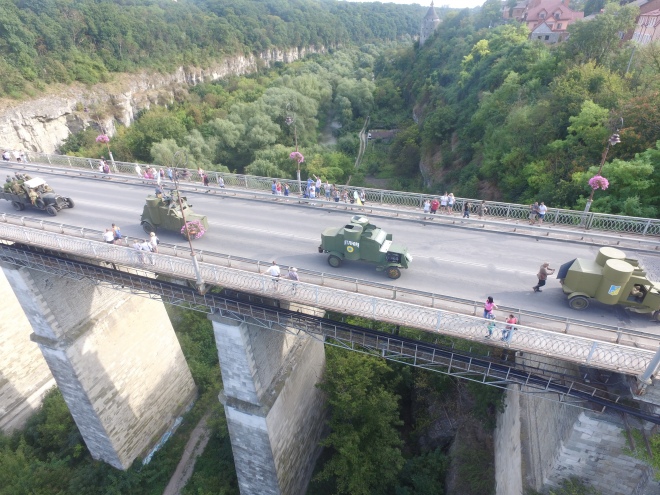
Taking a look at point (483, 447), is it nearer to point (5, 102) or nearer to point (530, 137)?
point (530, 137)

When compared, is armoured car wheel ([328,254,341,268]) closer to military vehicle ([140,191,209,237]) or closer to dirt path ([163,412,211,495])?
military vehicle ([140,191,209,237])

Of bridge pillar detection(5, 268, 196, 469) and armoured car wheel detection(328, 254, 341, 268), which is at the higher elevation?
armoured car wheel detection(328, 254, 341, 268)

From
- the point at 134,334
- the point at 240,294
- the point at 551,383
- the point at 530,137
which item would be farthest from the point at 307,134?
the point at 551,383

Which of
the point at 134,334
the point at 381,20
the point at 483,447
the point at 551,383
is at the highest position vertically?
the point at 381,20

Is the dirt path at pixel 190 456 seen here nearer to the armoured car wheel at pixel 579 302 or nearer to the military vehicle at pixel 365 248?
the military vehicle at pixel 365 248

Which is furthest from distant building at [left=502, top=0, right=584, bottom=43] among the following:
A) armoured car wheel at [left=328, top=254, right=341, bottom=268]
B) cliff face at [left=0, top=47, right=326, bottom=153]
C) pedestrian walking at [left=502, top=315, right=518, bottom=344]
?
cliff face at [left=0, top=47, right=326, bottom=153]

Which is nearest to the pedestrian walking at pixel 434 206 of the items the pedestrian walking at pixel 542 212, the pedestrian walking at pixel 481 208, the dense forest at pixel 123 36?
the pedestrian walking at pixel 481 208

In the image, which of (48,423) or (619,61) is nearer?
(48,423)
